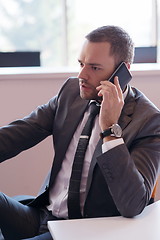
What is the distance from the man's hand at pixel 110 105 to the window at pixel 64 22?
2619 millimetres

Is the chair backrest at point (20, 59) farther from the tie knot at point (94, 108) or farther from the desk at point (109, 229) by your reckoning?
the desk at point (109, 229)

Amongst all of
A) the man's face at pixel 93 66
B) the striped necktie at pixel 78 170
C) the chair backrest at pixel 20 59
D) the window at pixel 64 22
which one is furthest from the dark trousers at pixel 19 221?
the window at pixel 64 22

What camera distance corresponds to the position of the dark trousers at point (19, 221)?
169cm

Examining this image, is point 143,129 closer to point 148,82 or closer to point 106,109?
point 106,109

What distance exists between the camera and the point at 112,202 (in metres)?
1.57

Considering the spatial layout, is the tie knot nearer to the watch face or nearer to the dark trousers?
the watch face

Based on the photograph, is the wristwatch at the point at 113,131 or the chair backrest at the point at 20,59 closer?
the wristwatch at the point at 113,131

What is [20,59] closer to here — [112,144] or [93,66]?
[93,66]

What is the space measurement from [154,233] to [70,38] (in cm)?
326

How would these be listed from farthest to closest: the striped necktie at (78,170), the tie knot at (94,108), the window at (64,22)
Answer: the window at (64,22) < the tie knot at (94,108) < the striped necktie at (78,170)

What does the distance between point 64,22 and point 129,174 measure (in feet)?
9.82

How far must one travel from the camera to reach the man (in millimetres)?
1434

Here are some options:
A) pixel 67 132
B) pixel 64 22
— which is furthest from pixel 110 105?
pixel 64 22

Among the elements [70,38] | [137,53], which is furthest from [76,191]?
[70,38]
